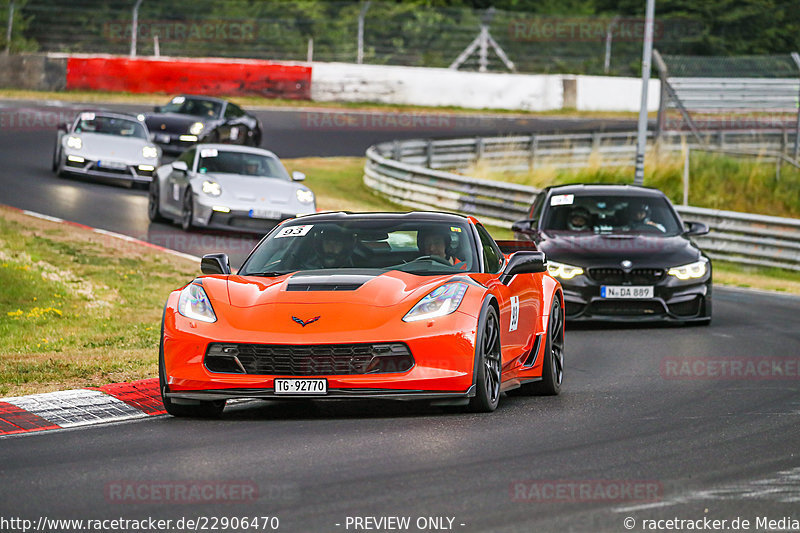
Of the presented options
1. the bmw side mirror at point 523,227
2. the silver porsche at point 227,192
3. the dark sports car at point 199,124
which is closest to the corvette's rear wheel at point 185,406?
the bmw side mirror at point 523,227

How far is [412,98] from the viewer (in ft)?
154

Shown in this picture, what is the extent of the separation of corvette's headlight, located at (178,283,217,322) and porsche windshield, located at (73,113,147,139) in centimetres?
1966

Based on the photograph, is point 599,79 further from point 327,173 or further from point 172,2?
point 327,173

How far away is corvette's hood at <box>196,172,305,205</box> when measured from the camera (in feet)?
72.9

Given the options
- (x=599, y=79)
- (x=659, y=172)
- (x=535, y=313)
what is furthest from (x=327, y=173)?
(x=535, y=313)

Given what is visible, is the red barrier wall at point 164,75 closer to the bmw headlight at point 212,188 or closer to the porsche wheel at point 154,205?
the porsche wheel at point 154,205

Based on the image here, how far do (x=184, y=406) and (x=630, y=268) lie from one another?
7038 millimetres

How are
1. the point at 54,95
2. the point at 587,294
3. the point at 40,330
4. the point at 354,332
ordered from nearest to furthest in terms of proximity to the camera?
the point at 354,332 < the point at 40,330 < the point at 587,294 < the point at 54,95

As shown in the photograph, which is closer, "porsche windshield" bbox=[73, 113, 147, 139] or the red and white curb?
the red and white curb

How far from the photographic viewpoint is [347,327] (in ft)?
27.9

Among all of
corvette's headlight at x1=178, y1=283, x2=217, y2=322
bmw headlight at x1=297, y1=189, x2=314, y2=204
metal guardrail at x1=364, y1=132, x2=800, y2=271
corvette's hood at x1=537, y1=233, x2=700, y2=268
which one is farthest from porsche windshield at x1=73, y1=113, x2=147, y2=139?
corvette's headlight at x1=178, y1=283, x2=217, y2=322

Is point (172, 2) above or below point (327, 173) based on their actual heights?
above

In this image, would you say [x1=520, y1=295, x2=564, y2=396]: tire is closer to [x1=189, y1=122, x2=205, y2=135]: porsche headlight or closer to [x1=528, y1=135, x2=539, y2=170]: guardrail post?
[x1=189, y1=122, x2=205, y2=135]: porsche headlight

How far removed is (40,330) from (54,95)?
31779mm
